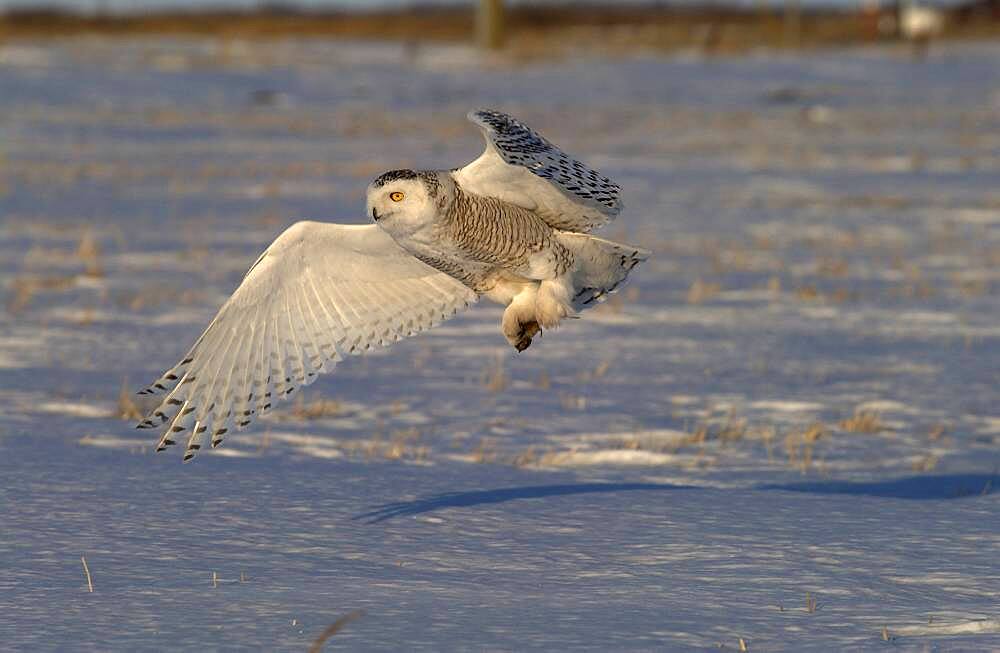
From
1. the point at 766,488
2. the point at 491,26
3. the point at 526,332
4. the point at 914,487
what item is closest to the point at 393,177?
the point at 526,332

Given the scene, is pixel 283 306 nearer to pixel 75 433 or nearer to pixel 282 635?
pixel 75 433

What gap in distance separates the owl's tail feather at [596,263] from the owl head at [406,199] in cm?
65

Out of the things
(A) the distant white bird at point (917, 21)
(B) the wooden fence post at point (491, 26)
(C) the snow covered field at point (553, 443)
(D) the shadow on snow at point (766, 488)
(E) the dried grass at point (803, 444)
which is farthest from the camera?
(A) the distant white bird at point (917, 21)

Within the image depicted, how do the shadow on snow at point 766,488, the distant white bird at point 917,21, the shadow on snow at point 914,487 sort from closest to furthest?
the shadow on snow at point 766,488 < the shadow on snow at point 914,487 < the distant white bird at point 917,21

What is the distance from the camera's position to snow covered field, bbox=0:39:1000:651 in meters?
4.41

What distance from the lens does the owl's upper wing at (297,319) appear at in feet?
19.0

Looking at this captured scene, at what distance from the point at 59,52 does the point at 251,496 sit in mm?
42329

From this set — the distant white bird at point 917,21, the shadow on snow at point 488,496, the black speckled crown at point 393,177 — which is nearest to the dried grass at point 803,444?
the shadow on snow at point 488,496

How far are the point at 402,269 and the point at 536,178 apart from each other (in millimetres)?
853

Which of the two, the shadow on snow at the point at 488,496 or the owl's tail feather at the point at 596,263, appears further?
the owl's tail feather at the point at 596,263

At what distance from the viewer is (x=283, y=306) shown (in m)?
6.07

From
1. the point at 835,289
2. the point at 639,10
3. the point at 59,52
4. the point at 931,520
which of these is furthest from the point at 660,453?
the point at 639,10

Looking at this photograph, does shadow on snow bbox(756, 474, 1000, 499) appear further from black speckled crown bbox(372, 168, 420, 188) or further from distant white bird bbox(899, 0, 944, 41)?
distant white bird bbox(899, 0, 944, 41)

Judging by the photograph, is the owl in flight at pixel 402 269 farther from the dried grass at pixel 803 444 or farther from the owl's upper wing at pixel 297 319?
the dried grass at pixel 803 444
